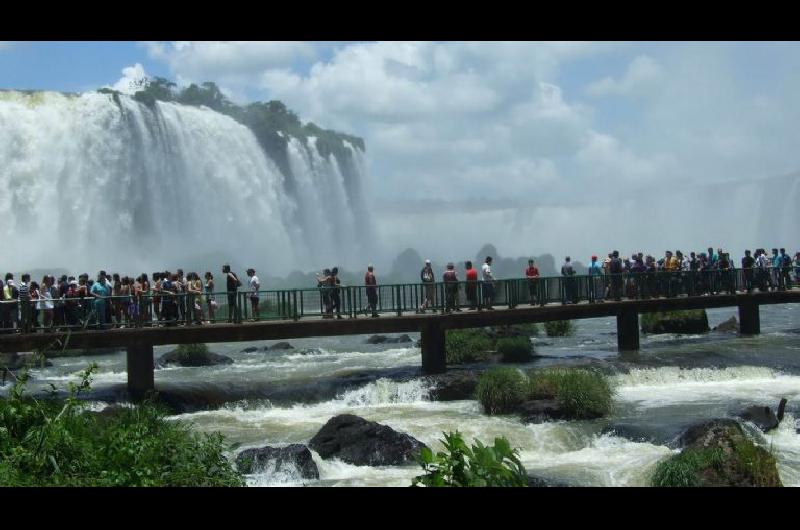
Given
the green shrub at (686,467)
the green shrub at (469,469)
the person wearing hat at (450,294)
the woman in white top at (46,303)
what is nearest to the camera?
the green shrub at (469,469)

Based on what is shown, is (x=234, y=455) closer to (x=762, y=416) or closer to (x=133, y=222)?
(x=762, y=416)

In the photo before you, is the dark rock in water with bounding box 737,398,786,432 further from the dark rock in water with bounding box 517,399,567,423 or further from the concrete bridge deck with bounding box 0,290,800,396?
the concrete bridge deck with bounding box 0,290,800,396

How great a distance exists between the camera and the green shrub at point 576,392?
53.9 ft

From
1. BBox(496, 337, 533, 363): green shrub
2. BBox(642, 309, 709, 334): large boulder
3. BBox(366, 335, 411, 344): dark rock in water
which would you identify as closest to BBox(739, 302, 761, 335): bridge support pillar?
BBox(642, 309, 709, 334): large boulder

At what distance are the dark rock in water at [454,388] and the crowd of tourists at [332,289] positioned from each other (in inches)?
116

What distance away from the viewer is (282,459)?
12867 millimetres

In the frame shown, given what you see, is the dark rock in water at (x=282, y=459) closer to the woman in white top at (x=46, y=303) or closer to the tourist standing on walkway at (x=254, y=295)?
the tourist standing on walkway at (x=254, y=295)

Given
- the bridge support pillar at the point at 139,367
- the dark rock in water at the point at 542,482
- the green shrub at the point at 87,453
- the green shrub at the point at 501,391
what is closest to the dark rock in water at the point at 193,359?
the bridge support pillar at the point at 139,367

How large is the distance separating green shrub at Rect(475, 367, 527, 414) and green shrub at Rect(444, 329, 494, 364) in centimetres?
626

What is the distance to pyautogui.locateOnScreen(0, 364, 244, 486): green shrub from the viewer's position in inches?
311

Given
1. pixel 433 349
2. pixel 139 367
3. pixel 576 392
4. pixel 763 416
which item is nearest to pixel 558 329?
pixel 433 349

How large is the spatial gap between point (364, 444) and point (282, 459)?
1484mm
